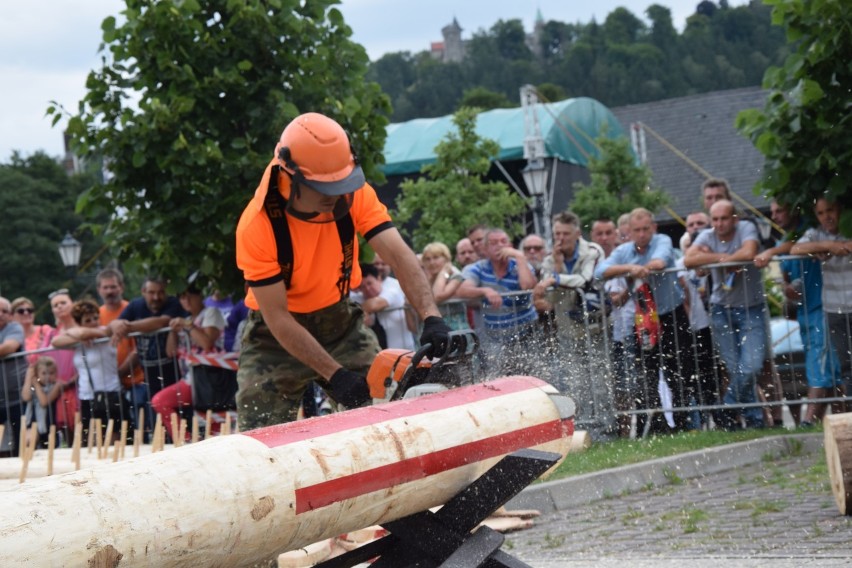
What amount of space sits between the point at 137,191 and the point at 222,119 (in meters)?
0.85

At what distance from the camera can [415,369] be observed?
4535 mm

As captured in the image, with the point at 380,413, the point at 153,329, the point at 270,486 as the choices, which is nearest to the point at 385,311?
the point at 153,329

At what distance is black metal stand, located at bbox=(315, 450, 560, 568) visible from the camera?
4.06m

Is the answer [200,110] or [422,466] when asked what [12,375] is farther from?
[422,466]

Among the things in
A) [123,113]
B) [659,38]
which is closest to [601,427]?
[123,113]

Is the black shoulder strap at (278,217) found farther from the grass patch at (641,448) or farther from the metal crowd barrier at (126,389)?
the metal crowd barrier at (126,389)

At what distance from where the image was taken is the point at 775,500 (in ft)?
21.5

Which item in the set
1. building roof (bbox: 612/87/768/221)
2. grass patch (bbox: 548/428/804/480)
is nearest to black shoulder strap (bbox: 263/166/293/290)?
grass patch (bbox: 548/428/804/480)

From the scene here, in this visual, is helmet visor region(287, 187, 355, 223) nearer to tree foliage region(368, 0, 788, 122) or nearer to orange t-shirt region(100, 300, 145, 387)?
orange t-shirt region(100, 300, 145, 387)

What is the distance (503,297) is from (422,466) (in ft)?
15.8

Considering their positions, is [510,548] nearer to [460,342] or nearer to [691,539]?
[691,539]

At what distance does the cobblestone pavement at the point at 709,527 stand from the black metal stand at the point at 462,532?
1.23 m

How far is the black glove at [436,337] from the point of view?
446 centimetres

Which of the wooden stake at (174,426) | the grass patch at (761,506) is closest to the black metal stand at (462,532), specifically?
the grass patch at (761,506)
